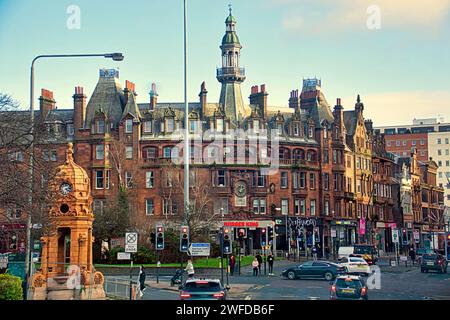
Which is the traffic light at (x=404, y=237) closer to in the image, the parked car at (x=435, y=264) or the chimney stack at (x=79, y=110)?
the chimney stack at (x=79, y=110)

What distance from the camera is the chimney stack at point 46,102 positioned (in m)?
70.6

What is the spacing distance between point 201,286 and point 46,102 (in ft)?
181

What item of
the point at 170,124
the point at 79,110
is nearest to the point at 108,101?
the point at 79,110

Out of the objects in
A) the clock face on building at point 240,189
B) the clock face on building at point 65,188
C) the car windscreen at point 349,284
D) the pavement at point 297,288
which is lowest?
the pavement at point 297,288

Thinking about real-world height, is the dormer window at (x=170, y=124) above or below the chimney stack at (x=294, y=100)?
below

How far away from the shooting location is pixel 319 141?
78062 millimetres

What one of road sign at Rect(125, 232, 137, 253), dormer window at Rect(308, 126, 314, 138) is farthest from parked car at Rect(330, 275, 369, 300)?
dormer window at Rect(308, 126, 314, 138)

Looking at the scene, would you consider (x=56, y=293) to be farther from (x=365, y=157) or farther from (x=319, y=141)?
(x=365, y=157)

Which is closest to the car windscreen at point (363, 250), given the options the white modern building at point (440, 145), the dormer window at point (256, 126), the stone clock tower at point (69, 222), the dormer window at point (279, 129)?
the dormer window at point (279, 129)

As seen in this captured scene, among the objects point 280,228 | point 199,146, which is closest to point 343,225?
point 280,228

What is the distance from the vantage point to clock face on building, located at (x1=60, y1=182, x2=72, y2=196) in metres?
28.6

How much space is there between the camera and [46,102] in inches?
2815

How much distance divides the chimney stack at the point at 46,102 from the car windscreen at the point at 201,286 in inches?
2086

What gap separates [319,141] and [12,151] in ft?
182
